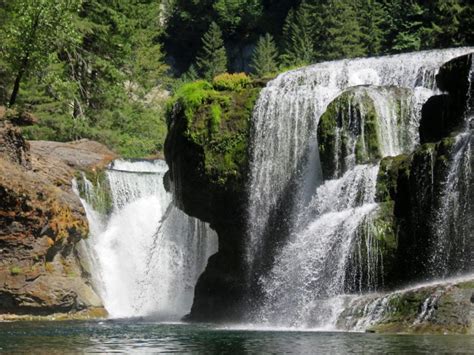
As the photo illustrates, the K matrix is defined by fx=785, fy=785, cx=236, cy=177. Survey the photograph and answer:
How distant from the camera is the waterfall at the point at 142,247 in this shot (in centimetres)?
3528

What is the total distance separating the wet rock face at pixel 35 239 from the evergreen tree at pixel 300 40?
36.7 meters

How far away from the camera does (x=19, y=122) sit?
37.8m

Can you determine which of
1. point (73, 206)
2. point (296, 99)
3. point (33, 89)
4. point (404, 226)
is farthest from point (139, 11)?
point (404, 226)

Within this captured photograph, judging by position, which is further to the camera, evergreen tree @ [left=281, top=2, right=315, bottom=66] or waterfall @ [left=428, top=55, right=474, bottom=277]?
evergreen tree @ [left=281, top=2, right=315, bottom=66]

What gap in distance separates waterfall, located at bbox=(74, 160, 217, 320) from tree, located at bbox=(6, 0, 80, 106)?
585cm

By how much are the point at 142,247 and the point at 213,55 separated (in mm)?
44850

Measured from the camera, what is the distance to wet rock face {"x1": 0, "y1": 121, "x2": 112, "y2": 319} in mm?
29125

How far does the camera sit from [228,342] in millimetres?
17031

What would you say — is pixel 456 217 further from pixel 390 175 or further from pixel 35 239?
pixel 35 239

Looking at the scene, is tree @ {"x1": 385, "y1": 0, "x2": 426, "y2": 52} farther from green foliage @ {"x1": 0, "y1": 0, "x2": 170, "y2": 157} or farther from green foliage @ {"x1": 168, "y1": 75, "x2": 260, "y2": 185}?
green foliage @ {"x1": 168, "y1": 75, "x2": 260, "y2": 185}

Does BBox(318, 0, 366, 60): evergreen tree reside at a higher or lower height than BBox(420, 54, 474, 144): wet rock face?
higher

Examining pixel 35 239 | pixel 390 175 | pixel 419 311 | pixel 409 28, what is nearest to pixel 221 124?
pixel 35 239

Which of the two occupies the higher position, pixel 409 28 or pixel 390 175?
pixel 409 28

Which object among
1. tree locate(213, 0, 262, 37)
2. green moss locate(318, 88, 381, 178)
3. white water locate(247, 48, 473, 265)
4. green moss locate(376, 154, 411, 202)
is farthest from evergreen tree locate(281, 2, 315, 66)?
green moss locate(376, 154, 411, 202)
